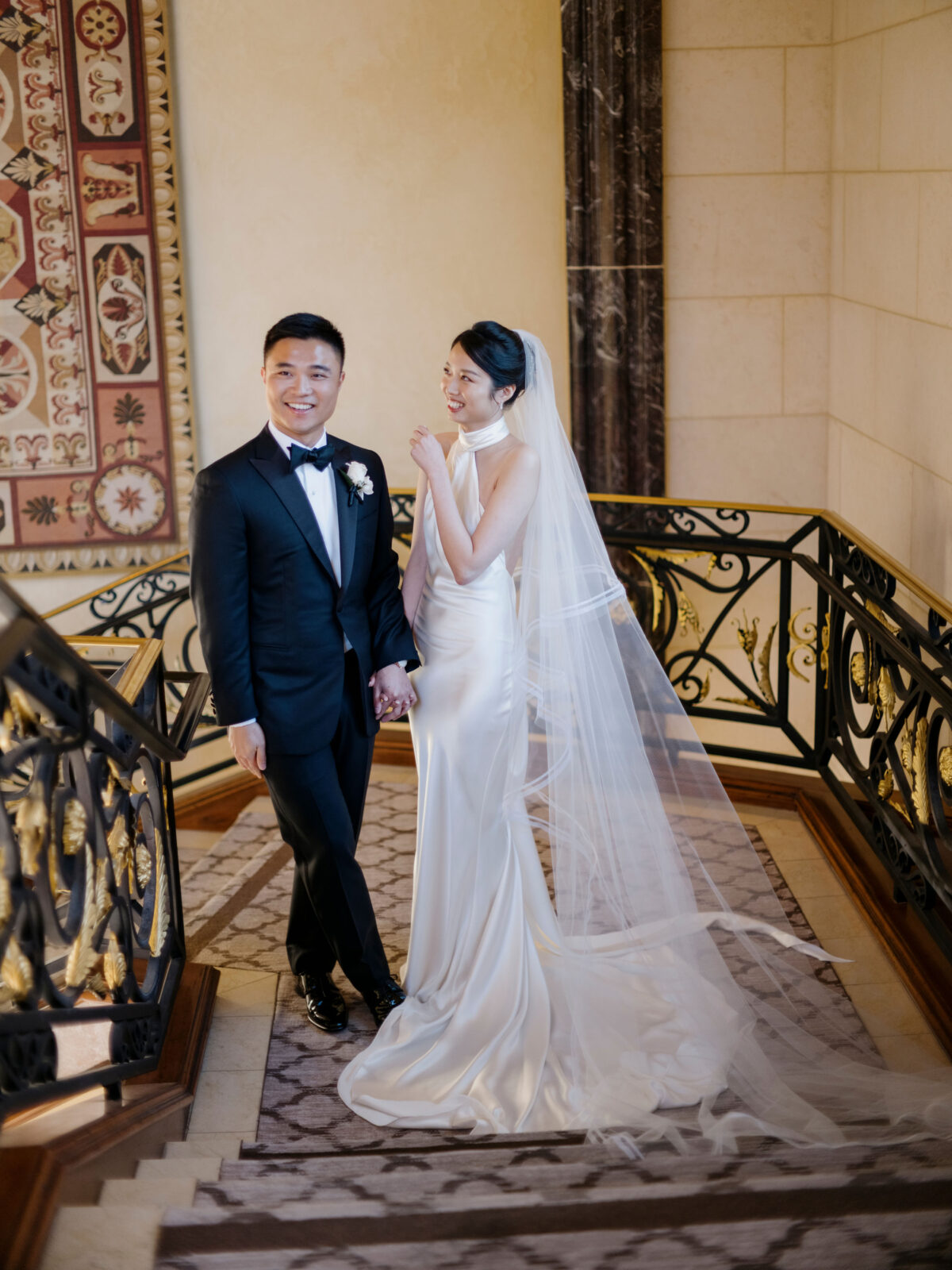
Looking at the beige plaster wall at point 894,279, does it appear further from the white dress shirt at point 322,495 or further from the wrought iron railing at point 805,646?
the white dress shirt at point 322,495

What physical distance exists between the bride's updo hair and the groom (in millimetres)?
353

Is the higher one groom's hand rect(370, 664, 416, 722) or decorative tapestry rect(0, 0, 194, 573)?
decorative tapestry rect(0, 0, 194, 573)

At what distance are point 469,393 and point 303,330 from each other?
0.49 metres

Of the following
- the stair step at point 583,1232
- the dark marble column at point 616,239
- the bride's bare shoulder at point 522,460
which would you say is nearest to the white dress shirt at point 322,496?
the bride's bare shoulder at point 522,460

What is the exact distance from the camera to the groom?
123 inches

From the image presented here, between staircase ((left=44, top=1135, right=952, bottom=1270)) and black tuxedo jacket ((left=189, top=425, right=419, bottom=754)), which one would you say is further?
black tuxedo jacket ((left=189, top=425, right=419, bottom=754))

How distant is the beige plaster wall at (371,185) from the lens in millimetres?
5977

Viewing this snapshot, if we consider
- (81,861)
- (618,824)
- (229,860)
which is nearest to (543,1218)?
(81,861)

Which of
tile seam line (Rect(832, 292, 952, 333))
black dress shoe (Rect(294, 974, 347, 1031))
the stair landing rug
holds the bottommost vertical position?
the stair landing rug

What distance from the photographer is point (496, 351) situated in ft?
10.8

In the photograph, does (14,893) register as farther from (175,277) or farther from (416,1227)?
(175,277)

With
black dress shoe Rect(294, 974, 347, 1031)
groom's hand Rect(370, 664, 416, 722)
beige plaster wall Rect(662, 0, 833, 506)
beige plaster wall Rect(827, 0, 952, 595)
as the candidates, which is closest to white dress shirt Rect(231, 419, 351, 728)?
groom's hand Rect(370, 664, 416, 722)

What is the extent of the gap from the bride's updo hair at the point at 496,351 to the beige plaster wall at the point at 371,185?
9.89ft

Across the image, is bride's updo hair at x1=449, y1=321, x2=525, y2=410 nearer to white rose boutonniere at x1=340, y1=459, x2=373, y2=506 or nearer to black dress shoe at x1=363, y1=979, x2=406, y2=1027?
white rose boutonniere at x1=340, y1=459, x2=373, y2=506
